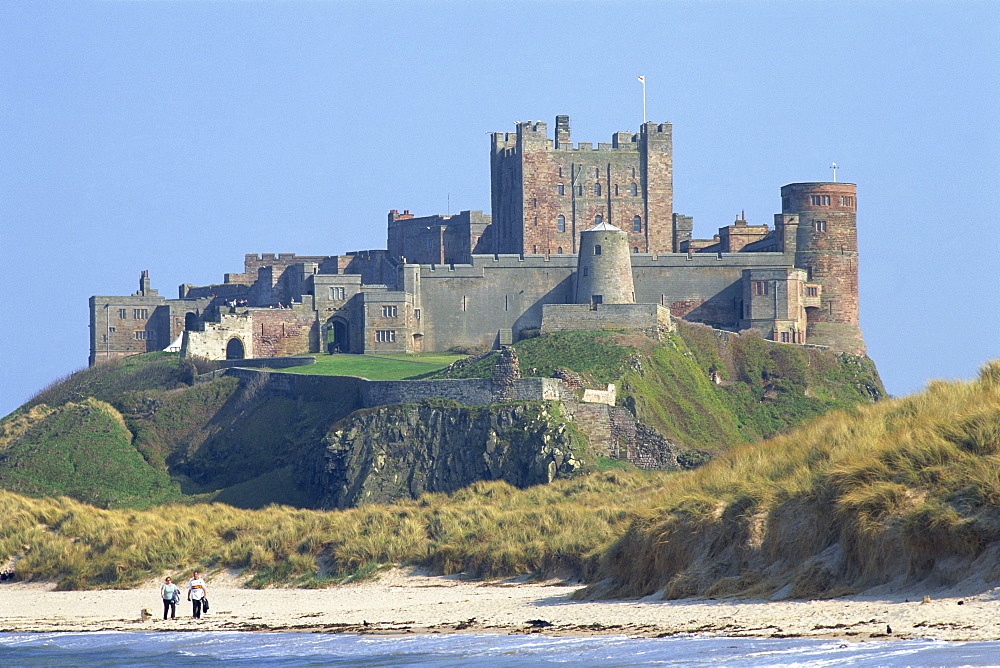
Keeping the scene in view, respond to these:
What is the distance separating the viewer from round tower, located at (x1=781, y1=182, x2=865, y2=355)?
78188 mm

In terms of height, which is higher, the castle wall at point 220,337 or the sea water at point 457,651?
the castle wall at point 220,337

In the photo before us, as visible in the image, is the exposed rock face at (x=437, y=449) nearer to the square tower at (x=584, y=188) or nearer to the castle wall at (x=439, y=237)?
the square tower at (x=584, y=188)

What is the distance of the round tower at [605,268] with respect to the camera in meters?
75.5

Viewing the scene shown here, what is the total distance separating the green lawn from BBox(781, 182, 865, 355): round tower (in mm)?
18078

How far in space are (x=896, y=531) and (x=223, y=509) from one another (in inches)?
1079

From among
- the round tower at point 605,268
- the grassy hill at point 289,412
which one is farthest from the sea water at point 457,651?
the round tower at point 605,268

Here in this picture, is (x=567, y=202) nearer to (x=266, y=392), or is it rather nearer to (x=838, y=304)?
(x=838, y=304)

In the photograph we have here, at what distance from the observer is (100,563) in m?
38.6

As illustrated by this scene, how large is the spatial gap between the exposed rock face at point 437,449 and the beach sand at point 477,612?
19738mm

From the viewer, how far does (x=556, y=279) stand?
261 feet

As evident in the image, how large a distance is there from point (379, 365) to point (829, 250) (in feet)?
77.1

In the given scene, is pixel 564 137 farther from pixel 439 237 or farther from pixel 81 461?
pixel 81 461

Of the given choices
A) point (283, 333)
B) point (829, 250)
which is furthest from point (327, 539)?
point (829, 250)

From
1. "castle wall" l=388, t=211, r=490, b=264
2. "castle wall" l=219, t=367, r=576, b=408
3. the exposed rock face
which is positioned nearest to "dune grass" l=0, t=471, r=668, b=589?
the exposed rock face
